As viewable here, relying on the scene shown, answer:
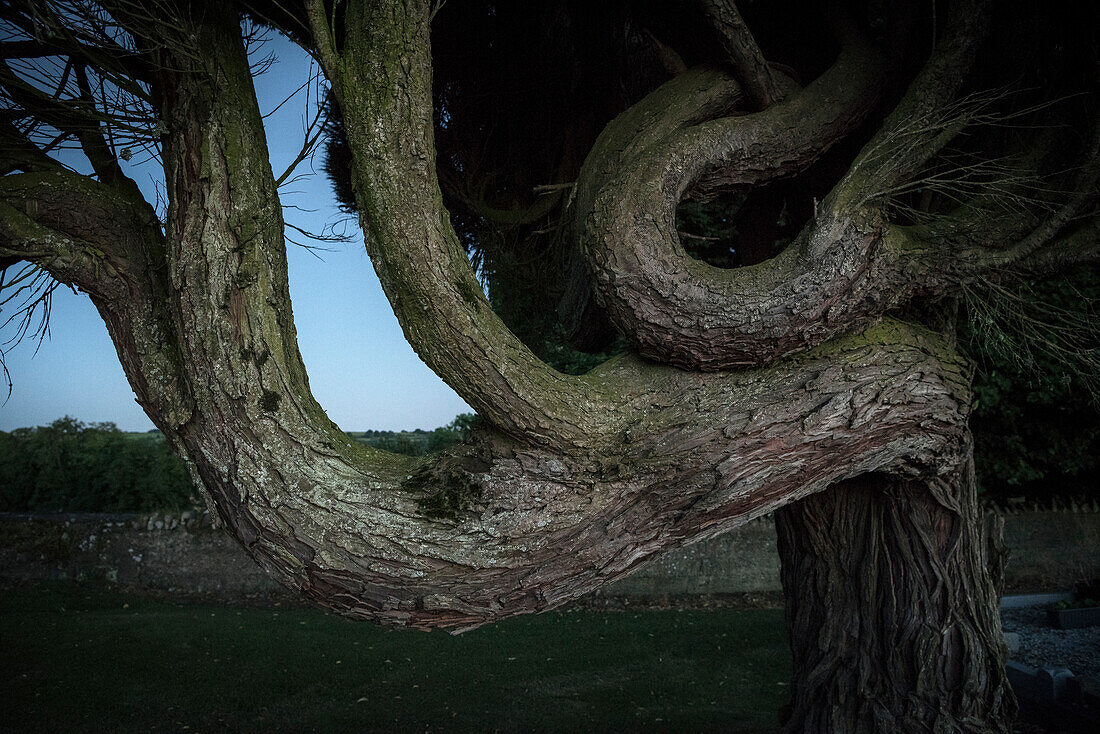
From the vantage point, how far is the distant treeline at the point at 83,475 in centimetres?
1344

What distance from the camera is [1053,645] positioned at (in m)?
7.34

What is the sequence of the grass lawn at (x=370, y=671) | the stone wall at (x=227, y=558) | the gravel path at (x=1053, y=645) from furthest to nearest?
1. the stone wall at (x=227, y=558)
2. the gravel path at (x=1053, y=645)
3. the grass lawn at (x=370, y=671)

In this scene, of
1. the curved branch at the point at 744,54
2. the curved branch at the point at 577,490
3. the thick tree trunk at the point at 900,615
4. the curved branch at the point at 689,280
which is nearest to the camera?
the curved branch at the point at 577,490

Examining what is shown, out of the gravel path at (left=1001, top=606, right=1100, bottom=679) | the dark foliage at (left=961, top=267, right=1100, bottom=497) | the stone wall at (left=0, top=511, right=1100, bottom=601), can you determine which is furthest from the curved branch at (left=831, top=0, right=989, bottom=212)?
the stone wall at (left=0, top=511, right=1100, bottom=601)

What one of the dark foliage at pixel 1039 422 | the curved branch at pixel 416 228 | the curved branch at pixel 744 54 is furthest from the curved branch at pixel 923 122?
the dark foliage at pixel 1039 422

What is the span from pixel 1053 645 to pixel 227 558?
407 inches

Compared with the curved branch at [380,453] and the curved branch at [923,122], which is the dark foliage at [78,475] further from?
the curved branch at [923,122]

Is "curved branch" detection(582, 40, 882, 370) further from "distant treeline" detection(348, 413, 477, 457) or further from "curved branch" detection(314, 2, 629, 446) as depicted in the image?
"distant treeline" detection(348, 413, 477, 457)

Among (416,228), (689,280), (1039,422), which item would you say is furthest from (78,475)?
→ (1039,422)

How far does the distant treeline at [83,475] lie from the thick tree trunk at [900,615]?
933cm

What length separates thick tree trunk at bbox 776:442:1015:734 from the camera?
4129 mm

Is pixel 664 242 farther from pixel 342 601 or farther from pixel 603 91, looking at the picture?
pixel 603 91

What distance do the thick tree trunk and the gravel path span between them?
9.46 ft

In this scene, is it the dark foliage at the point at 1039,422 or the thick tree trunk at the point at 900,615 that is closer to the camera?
the thick tree trunk at the point at 900,615
